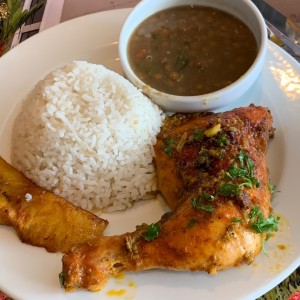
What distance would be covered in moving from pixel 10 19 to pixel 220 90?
1468mm

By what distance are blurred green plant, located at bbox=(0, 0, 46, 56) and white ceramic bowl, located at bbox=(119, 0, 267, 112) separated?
34.2 inches

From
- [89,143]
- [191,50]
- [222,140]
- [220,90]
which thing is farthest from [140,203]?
[191,50]

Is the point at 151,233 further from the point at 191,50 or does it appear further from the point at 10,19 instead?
the point at 10,19

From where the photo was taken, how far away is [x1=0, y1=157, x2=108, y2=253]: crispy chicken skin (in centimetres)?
206

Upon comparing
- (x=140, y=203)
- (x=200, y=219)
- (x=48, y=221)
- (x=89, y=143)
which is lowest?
(x=140, y=203)

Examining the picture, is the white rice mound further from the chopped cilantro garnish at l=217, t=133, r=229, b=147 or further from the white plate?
the chopped cilantro garnish at l=217, t=133, r=229, b=147

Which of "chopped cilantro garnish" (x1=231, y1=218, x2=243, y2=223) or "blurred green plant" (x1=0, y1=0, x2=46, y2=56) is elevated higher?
"chopped cilantro garnish" (x1=231, y1=218, x2=243, y2=223)

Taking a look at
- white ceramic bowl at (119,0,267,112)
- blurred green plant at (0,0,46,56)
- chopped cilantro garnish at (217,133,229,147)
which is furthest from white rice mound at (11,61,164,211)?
blurred green plant at (0,0,46,56)

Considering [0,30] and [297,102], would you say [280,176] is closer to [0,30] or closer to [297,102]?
[297,102]

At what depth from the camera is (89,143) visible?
226 cm

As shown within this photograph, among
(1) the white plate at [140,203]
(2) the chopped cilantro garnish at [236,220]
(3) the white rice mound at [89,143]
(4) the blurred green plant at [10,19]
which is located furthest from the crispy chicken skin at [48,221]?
(4) the blurred green plant at [10,19]

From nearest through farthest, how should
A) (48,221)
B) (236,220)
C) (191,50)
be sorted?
(236,220) < (48,221) < (191,50)

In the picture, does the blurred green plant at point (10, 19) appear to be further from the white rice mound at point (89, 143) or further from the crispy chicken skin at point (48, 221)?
the crispy chicken skin at point (48, 221)

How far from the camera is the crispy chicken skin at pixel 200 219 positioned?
1825 mm
